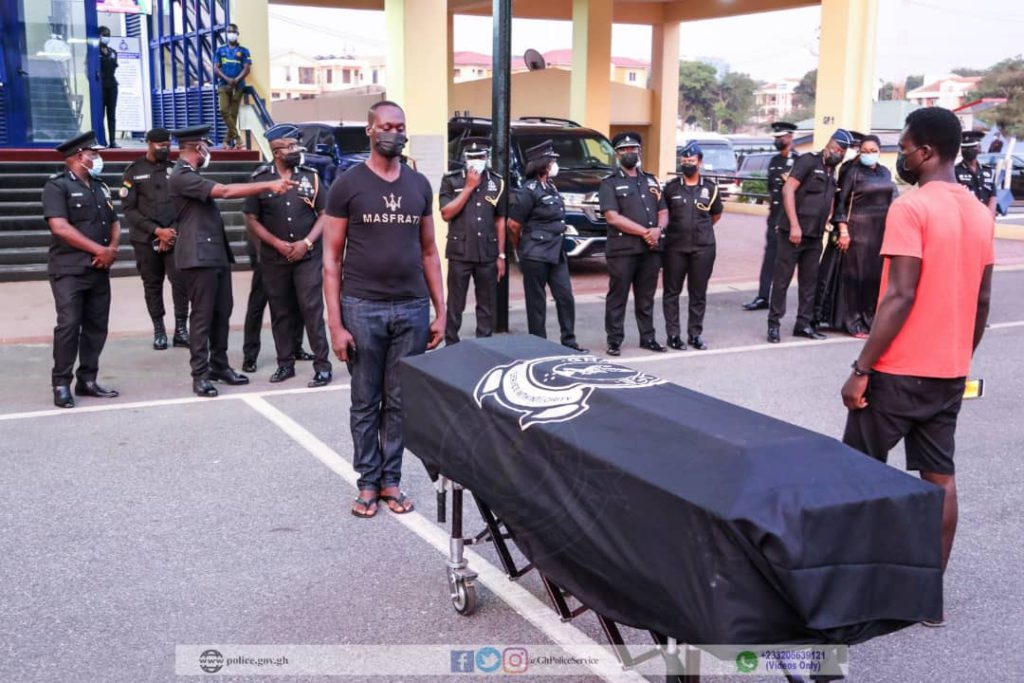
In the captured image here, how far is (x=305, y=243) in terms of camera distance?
328 inches

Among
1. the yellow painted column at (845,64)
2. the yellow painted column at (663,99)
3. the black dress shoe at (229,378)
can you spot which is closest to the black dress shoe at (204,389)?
the black dress shoe at (229,378)

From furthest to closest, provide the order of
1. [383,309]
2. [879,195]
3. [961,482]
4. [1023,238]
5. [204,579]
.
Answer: [1023,238] < [879,195] < [961,482] < [383,309] < [204,579]

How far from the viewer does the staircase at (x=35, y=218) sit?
1351 centimetres

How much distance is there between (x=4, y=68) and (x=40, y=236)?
406 centimetres

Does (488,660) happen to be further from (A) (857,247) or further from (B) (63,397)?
(A) (857,247)

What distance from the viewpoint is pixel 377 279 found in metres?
5.35

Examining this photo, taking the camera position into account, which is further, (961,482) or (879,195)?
(879,195)

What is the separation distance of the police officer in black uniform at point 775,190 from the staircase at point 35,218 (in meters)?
6.70

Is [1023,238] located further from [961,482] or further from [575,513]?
[575,513]

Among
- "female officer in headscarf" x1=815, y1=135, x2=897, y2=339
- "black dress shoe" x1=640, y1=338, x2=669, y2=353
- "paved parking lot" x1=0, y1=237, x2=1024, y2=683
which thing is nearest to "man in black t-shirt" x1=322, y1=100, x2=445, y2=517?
"paved parking lot" x1=0, y1=237, x2=1024, y2=683

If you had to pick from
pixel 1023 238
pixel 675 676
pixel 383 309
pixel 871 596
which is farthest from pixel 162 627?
pixel 1023 238

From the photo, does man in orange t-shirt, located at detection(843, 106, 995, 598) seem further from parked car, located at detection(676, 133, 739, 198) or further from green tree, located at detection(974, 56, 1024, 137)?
green tree, located at detection(974, 56, 1024, 137)

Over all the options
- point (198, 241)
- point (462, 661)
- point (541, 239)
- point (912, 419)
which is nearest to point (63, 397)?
point (198, 241)

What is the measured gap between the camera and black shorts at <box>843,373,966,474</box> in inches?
164
